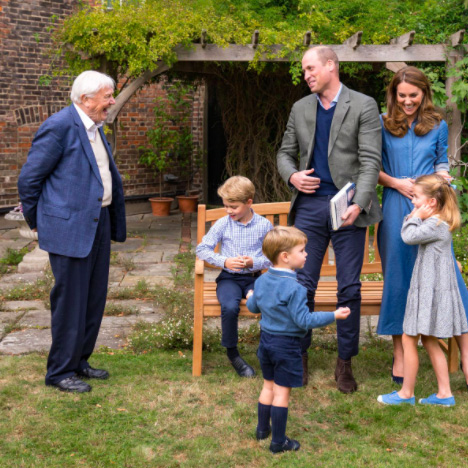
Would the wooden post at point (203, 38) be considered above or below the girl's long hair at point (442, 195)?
above

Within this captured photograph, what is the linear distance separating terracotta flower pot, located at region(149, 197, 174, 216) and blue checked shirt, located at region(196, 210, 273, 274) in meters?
7.86

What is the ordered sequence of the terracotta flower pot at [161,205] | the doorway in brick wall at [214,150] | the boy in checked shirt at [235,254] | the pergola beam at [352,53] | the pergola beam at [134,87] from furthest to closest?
1. the doorway in brick wall at [214,150]
2. the terracotta flower pot at [161,205]
3. the pergola beam at [134,87]
4. the pergola beam at [352,53]
5. the boy in checked shirt at [235,254]

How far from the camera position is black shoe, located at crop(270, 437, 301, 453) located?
3.33 m

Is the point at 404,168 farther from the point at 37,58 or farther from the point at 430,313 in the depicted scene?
the point at 37,58

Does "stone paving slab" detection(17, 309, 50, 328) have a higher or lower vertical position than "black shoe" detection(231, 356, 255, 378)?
lower

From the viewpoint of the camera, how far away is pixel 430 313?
386 centimetres

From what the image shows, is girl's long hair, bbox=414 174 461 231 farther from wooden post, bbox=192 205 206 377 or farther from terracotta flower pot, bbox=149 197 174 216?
terracotta flower pot, bbox=149 197 174 216

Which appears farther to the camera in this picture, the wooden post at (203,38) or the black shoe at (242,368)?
the wooden post at (203,38)

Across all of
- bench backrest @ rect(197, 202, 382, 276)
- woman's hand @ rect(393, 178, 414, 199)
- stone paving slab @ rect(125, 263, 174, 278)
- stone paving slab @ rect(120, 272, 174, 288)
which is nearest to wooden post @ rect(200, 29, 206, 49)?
stone paving slab @ rect(125, 263, 174, 278)

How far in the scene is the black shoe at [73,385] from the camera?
13.4 ft

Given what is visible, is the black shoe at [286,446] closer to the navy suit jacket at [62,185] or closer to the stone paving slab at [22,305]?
the navy suit jacket at [62,185]

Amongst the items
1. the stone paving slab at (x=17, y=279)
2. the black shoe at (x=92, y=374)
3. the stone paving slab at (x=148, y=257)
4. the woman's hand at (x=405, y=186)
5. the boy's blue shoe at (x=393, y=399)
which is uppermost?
the woman's hand at (x=405, y=186)

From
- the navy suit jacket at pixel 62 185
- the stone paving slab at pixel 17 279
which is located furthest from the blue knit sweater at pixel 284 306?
the stone paving slab at pixel 17 279

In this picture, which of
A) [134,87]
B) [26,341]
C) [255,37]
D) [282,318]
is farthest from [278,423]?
[134,87]
